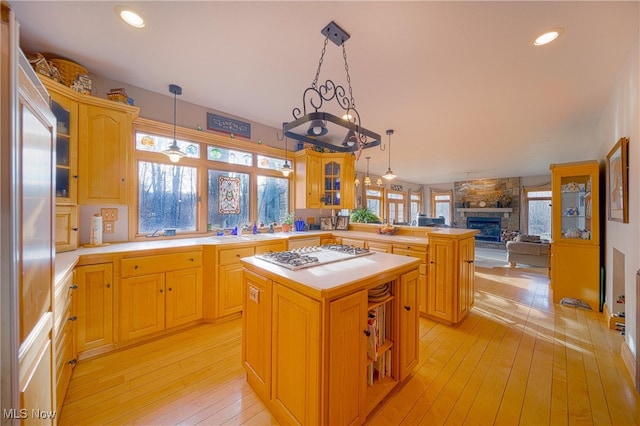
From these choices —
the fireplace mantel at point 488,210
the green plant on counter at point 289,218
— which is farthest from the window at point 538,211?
the green plant on counter at point 289,218

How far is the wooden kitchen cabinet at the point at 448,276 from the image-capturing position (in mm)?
2662

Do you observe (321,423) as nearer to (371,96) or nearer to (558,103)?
(371,96)

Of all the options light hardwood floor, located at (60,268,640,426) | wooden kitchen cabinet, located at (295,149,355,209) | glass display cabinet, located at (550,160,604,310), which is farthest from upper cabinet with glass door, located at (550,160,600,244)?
wooden kitchen cabinet, located at (295,149,355,209)

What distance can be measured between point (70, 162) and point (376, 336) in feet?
9.92

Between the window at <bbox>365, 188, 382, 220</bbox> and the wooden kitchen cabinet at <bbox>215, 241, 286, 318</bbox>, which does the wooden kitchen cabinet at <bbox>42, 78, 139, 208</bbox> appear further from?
the window at <bbox>365, 188, 382, 220</bbox>

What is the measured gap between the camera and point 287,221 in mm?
4125

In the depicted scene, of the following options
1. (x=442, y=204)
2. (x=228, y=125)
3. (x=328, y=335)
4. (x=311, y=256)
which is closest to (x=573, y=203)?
(x=311, y=256)

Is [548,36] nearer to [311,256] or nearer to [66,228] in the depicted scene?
[311,256]

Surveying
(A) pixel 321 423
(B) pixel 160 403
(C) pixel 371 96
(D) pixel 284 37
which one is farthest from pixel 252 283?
(C) pixel 371 96

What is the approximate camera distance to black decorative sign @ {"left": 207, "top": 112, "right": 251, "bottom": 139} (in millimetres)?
3359

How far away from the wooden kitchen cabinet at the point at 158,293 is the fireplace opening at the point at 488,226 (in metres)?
10.3

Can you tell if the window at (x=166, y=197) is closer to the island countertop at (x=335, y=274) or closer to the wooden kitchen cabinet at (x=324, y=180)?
the wooden kitchen cabinet at (x=324, y=180)

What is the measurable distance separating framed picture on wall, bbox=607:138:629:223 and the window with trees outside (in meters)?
4.07

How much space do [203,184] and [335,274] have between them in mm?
2671
